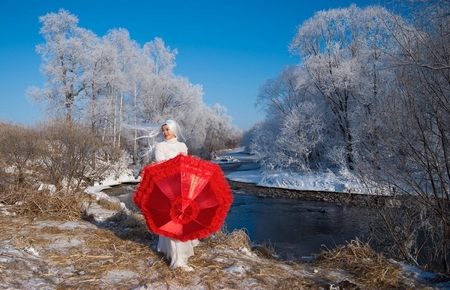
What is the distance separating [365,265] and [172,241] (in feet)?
7.43

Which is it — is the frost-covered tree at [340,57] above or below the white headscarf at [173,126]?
above

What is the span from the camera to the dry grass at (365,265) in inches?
173

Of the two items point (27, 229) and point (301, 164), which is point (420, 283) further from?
point (301, 164)

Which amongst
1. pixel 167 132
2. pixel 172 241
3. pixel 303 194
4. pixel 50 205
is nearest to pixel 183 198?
pixel 172 241

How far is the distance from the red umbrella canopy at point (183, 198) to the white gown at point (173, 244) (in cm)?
14

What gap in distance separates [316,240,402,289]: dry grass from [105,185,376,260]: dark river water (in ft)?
21.5

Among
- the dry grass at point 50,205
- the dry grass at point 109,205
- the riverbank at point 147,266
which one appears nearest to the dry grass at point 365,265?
the riverbank at point 147,266

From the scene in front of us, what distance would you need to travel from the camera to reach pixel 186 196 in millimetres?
4664

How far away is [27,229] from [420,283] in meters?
5.24

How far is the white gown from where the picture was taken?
457 cm

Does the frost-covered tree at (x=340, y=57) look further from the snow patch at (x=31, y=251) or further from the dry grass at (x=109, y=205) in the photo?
the snow patch at (x=31, y=251)

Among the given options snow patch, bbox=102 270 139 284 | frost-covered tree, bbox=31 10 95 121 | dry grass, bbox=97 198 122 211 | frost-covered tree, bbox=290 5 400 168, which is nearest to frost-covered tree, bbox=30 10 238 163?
frost-covered tree, bbox=31 10 95 121

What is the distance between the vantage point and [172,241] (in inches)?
182

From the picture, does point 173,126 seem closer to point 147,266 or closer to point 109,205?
point 147,266
